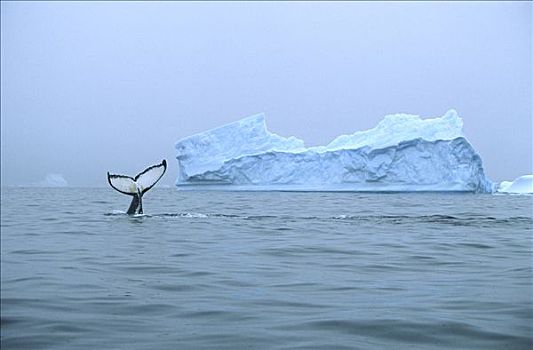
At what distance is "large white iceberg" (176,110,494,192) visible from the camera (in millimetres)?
37719

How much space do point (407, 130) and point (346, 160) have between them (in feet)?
14.3

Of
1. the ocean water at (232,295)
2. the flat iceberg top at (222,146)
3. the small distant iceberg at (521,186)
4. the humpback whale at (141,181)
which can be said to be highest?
the flat iceberg top at (222,146)

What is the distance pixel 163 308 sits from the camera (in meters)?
3.10

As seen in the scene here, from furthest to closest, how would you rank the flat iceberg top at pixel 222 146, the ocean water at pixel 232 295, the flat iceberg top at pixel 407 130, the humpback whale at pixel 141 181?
the flat iceberg top at pixel 222 146, the flat iceberg top at pixel 407 130, the humpback whale at pixel 141 181, the ocean water at pixel 232 295

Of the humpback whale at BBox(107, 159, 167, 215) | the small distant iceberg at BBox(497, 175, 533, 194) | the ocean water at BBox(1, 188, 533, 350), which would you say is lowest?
the ocean water at BBox(1, 188, 533, 350)

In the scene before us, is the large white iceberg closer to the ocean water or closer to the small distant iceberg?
the small distant iceberg

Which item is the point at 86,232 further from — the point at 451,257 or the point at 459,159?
the point at 459,159

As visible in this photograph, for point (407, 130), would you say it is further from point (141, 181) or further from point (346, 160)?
point (141, 181)

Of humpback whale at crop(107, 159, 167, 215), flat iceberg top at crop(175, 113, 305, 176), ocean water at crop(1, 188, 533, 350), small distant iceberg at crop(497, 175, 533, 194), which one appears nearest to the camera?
Answer: ocean water at crop(1, 188, 533, 350)

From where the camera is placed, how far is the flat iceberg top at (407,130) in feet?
123

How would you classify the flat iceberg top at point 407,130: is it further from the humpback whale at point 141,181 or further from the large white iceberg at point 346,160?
the humpback whale at point 141,181

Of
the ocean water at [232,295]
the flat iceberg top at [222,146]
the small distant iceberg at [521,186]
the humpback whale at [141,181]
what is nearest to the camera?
the ocean water at [232,295]

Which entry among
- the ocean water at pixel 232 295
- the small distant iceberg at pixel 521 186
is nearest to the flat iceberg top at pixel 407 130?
the small distant iceberg at pixel 521 186

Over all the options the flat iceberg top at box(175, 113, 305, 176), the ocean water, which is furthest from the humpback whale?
the flat iceberg top at box(175, 113, 305, 176)
